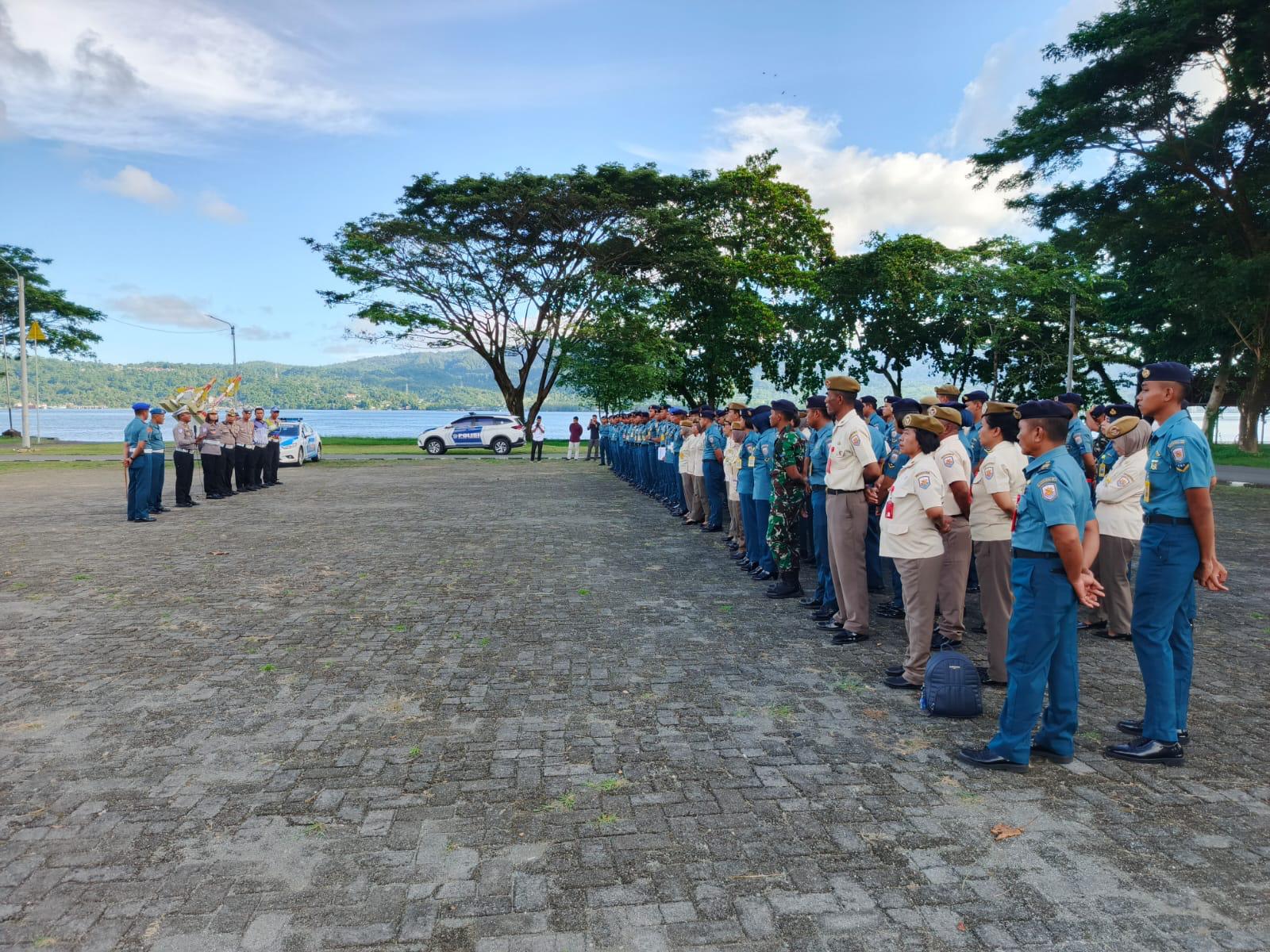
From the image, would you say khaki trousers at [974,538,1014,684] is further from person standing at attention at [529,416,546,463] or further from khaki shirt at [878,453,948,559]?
person standing at attention at [529,416,546,463]

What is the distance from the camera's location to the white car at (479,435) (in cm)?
3553

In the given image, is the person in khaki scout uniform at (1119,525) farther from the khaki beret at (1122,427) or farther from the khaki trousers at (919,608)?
the khaki trousers at (919,608)

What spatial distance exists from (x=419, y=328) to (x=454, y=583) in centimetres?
2963

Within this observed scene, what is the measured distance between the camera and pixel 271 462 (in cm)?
2033

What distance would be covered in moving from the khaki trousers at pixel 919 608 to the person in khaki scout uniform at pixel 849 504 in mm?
964

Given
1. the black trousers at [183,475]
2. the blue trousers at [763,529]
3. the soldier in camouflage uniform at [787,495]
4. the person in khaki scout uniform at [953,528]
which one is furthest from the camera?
the black trousers at [183,475]

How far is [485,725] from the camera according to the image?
4.70 metres

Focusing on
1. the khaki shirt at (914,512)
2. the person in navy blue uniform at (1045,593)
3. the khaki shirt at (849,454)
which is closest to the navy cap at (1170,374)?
the person in navy blue uniform at (1045,593)

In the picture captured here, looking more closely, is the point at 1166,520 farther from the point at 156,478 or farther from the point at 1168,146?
the point at 1168,146

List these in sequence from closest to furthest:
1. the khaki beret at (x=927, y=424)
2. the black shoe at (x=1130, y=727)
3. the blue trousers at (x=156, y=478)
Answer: the black shoe at (x=1130, y=727) → the khaki beret at (x=927, y=424) → the blue trousers at (x=156, y=478)

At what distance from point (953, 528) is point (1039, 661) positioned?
2.36 metres

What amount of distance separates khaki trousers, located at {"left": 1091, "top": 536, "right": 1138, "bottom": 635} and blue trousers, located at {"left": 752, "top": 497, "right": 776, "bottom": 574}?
3250 mm

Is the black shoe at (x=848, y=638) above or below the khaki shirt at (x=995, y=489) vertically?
below

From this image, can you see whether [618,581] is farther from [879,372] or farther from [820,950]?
[879,372]
